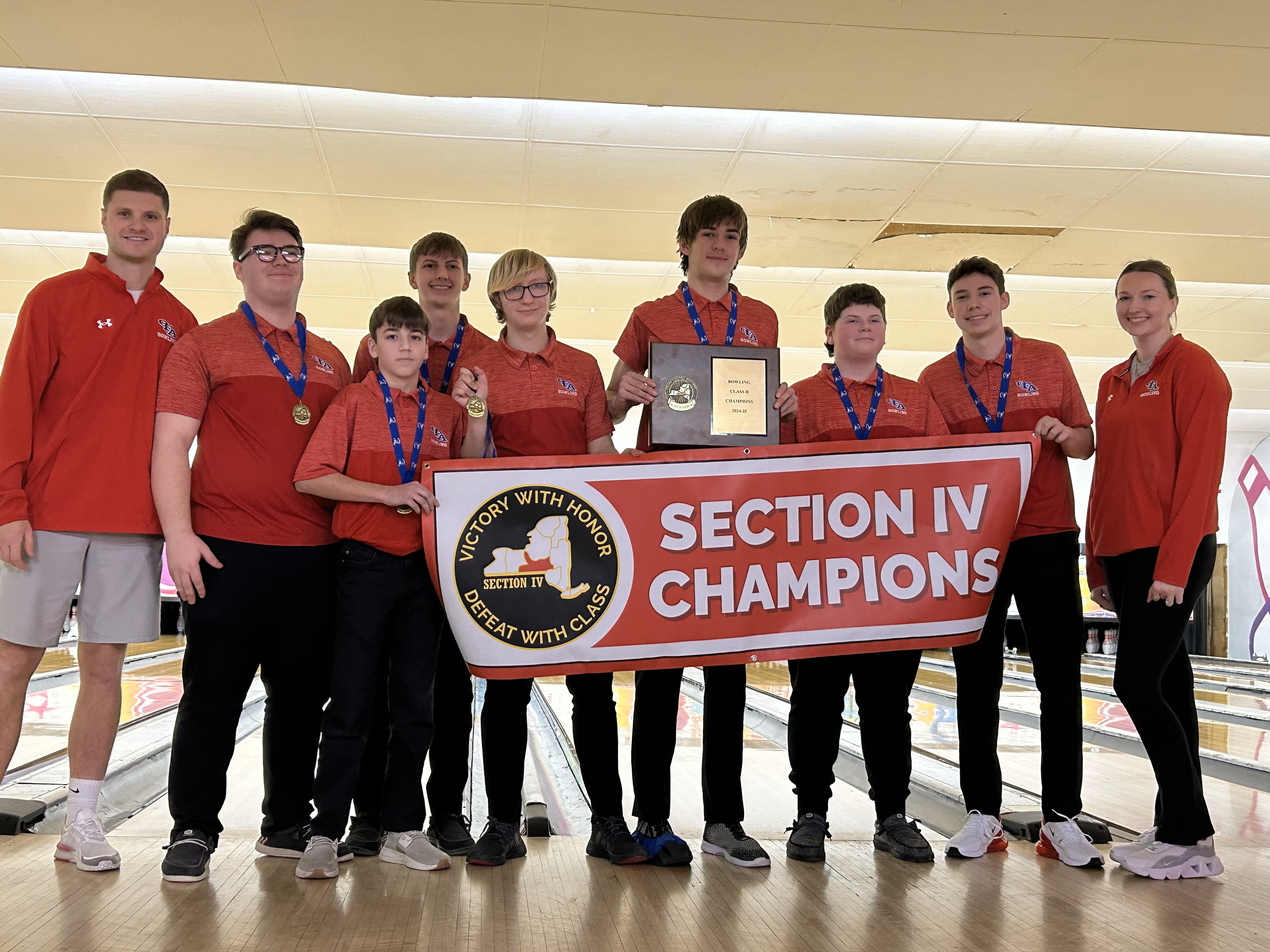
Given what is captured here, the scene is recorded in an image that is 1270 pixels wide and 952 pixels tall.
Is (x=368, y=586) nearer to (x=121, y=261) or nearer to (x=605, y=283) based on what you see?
(x=121, y=261)

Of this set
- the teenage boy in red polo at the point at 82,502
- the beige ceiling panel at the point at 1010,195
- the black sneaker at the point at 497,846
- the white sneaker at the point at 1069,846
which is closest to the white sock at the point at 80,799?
the teenage boy in red polo at the point at 82,502

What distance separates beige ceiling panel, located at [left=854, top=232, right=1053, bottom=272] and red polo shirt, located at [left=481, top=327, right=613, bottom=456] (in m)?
4.05

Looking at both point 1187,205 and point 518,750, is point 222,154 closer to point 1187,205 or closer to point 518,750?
point 518,750

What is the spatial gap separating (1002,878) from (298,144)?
4477 mm

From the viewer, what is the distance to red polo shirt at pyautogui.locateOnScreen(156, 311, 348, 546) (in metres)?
2.41

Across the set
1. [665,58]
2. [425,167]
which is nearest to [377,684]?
[665,58]

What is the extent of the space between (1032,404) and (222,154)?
4155 millimetres

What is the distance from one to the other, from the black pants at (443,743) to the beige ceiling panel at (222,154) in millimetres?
3289

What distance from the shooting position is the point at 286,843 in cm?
249

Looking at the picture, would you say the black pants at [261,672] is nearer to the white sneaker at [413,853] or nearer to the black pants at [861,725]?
the white sneaker at [413,853]

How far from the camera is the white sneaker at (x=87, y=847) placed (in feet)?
7.59

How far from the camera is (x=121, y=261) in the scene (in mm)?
2535

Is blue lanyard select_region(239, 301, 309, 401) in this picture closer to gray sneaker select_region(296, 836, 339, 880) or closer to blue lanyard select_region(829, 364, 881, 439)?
gray sneaker select_region(296, 836, 339, 880)

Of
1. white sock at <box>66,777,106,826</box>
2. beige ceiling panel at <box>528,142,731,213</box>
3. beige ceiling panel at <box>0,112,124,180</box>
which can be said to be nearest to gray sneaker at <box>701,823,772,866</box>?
white sock at <box>66,777,106,826</box>
